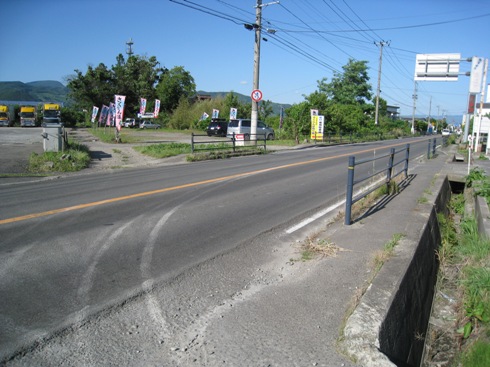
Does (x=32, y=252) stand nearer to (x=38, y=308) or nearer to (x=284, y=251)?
(x=38, y=308)

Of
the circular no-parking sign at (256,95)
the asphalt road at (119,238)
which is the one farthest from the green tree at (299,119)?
the asphalt road at (119,238)

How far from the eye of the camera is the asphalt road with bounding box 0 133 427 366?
11.3ft

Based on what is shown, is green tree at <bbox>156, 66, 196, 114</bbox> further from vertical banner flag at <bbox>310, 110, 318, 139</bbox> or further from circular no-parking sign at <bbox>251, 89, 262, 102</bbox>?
circular no-parking sign at <bbox>251, 89, 262, 102</bbox>

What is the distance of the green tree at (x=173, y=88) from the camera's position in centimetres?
6316

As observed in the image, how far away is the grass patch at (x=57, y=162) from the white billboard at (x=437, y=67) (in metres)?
19.9

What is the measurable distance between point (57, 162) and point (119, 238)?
9746 mm

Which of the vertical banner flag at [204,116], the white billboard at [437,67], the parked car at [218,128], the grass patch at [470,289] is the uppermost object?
the white billboard at [437,67]

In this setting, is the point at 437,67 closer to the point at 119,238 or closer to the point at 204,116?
Result: the point at 119,238

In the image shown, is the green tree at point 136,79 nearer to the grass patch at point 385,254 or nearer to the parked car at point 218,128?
the parked car at point 218,128

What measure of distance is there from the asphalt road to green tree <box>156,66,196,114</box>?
5554 cm

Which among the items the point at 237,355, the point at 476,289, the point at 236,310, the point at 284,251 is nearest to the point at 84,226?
the point at 284,251

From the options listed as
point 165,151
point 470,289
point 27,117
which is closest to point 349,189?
point 470,289

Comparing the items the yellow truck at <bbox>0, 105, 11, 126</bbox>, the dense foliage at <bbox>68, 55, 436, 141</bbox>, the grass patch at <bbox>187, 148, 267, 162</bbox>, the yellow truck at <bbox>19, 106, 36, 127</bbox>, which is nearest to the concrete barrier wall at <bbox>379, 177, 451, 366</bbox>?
the grass patch at <bbox>187, 148, 267, 162</bbox>

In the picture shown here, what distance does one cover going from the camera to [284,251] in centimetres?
508
